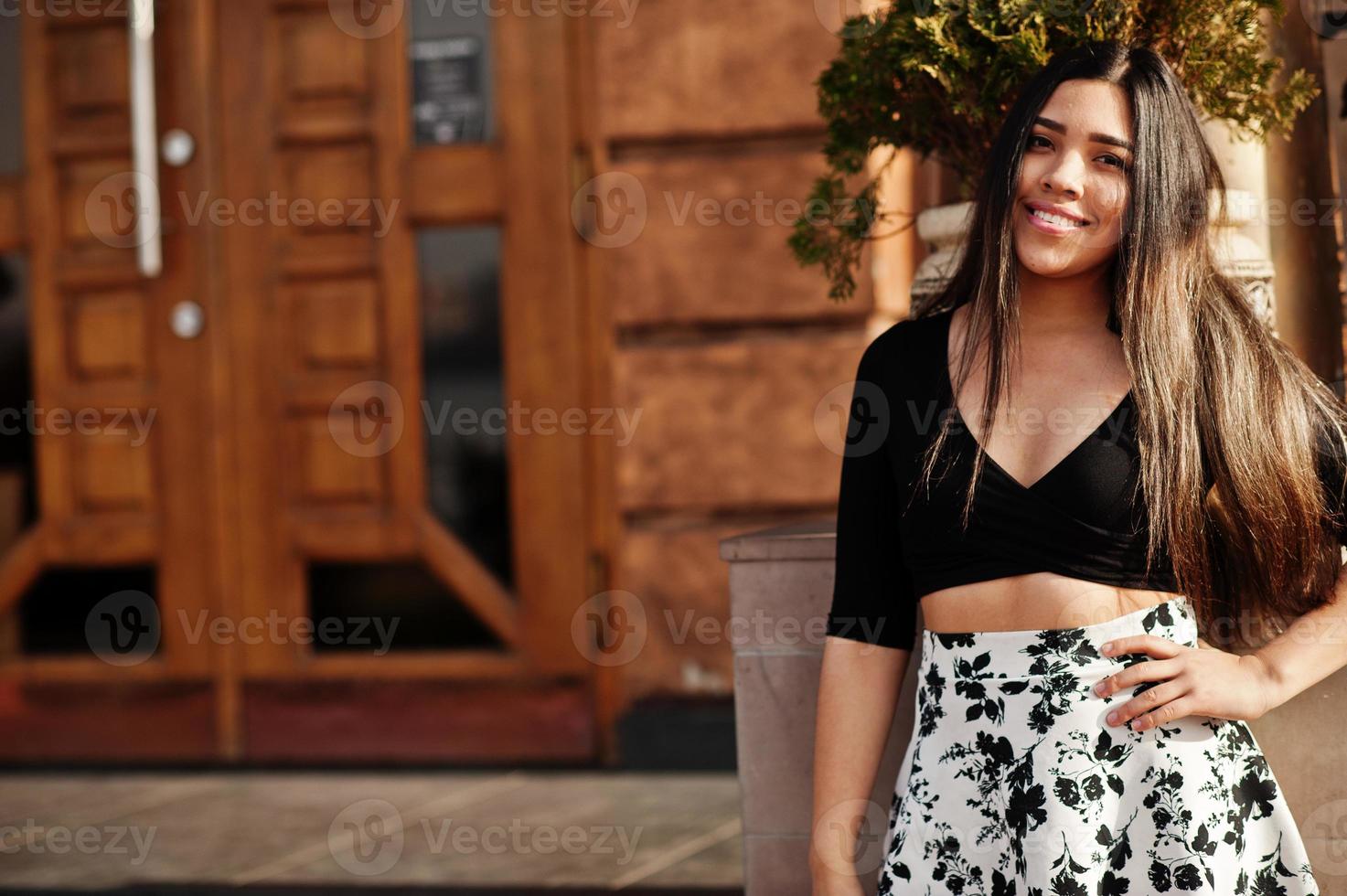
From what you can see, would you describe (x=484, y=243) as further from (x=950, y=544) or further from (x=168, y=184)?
(x=950, y=544)

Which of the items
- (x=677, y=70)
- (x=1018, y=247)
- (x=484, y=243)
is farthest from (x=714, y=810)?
(x=1018, y=247)

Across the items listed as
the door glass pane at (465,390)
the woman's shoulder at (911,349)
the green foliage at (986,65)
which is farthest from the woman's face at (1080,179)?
the door glass pane at (465,390)

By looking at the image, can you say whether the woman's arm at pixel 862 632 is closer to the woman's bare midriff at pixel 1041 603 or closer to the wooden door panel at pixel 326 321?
the woman's bare midriff at pixel 1041 603

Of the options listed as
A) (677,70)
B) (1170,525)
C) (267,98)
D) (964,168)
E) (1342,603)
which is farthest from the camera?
(267,98)

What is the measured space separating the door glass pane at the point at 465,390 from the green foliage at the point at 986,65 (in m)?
2.28

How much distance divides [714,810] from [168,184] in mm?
2683

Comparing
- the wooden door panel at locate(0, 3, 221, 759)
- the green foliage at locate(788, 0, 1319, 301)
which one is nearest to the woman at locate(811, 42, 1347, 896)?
the green foliage at locate(788, 0, 1319, 301)

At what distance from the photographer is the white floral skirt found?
161 centimetres

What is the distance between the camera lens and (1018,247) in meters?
1.73

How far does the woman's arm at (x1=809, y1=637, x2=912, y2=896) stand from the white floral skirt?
0.08m

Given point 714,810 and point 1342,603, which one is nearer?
point 1342,603

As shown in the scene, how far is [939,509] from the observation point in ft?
5.58

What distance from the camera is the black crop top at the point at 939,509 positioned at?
5.39 feet

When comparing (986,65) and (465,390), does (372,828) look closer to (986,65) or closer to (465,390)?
(465,390)
